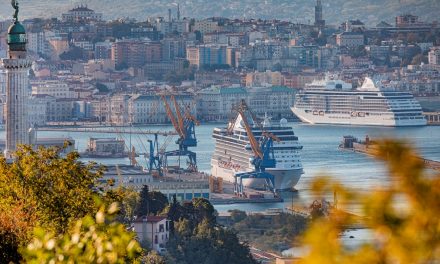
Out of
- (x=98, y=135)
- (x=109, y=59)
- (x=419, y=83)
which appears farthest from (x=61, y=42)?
(x=98, y=135)

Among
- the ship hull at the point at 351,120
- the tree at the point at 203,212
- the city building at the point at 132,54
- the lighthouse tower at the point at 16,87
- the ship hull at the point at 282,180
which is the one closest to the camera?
the lighthouse tower at the point at 16,87

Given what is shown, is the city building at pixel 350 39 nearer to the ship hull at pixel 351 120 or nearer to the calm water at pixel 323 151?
the ship hull at pixel 351 120

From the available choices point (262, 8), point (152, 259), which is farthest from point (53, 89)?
point (262, 8)

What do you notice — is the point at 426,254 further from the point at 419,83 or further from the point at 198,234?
the point at 419,83

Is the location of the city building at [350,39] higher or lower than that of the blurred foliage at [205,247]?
higher

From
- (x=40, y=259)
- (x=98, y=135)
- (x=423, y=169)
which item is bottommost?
(x=98, y=135)

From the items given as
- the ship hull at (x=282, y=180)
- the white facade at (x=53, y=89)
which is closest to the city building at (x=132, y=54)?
the white facade at (x=53, y=89)

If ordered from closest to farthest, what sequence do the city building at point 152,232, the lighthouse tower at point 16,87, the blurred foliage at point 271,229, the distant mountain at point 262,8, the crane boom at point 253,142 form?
the city building at point 152,232
the lighthouse tower at point 16,87
the blurred foliage at point 271,229
the crane boom at point 253,142
the distant mountain at point 262,8
